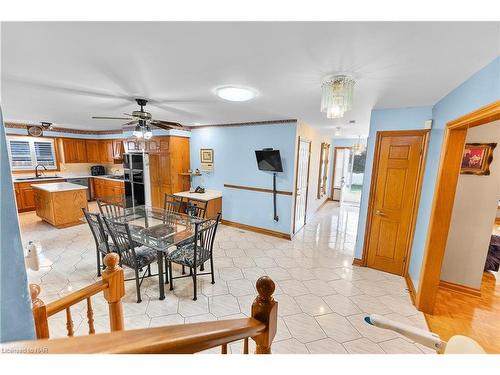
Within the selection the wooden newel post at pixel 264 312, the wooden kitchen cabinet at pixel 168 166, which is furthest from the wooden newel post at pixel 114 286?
the wooden kitchen cabinet at pixel 168 166

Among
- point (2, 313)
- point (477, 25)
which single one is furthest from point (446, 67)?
point (2, 313)

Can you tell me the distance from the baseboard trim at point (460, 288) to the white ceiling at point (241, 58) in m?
2.37

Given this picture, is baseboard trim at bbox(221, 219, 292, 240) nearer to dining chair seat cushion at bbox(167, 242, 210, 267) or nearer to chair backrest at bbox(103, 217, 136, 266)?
dining chair seat cushion at bbox(167, 242, 210, 267)

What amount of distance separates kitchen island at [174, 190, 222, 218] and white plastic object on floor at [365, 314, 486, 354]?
3714 mm

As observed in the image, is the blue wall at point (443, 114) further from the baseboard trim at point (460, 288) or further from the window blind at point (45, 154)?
the window blind at point (45, 154)

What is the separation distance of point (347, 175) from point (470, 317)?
5.75 meters

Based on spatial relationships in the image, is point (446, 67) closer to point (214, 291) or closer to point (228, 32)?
point (228, 32)

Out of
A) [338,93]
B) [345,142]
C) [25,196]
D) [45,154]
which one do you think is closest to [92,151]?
[45,154]

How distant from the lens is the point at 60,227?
178 inches

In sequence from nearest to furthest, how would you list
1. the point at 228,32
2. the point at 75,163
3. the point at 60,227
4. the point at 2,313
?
the point at 2,313, the point at 228,32, the point at 60,227, the point at 75,163

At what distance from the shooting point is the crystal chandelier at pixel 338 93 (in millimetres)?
1739

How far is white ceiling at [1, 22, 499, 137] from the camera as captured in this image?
1.14 meters
